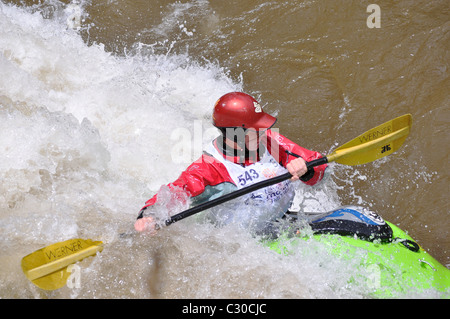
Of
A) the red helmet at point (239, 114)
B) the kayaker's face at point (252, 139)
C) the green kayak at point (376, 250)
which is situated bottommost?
the green kayak at point (376, 250)

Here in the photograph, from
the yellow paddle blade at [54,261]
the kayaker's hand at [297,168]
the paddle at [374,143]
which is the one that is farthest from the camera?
the paddle at [374,143]

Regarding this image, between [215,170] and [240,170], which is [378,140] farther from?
[215,170]

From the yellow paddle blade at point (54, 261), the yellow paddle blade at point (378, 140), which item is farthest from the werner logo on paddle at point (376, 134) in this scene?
the yellow paddle blade at point (54, 261)

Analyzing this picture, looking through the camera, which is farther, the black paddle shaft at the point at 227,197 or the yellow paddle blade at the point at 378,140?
the yellow paddle blade at the point at 378,140

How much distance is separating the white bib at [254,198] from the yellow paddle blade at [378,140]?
48cm

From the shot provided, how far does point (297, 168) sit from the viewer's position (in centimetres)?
277

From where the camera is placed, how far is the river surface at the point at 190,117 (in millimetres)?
2885

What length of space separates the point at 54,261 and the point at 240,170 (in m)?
1.21

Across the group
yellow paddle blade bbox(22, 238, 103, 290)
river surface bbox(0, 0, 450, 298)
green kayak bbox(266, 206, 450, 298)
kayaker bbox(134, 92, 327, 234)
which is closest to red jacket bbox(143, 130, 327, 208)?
kayaker bbox(134, 92, 327, 234)

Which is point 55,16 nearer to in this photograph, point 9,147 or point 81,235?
point 9,147

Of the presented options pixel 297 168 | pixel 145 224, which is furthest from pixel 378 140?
pixel 145 224

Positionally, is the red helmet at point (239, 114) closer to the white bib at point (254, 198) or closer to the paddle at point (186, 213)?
the white bib at point (254, 198)

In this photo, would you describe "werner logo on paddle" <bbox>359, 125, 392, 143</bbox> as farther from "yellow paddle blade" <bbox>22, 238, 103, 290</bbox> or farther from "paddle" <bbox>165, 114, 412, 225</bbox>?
"yellow paddle blade" <bbox>22, 238, 103, 290</bbox>

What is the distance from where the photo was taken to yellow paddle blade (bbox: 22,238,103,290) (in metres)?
2.63
